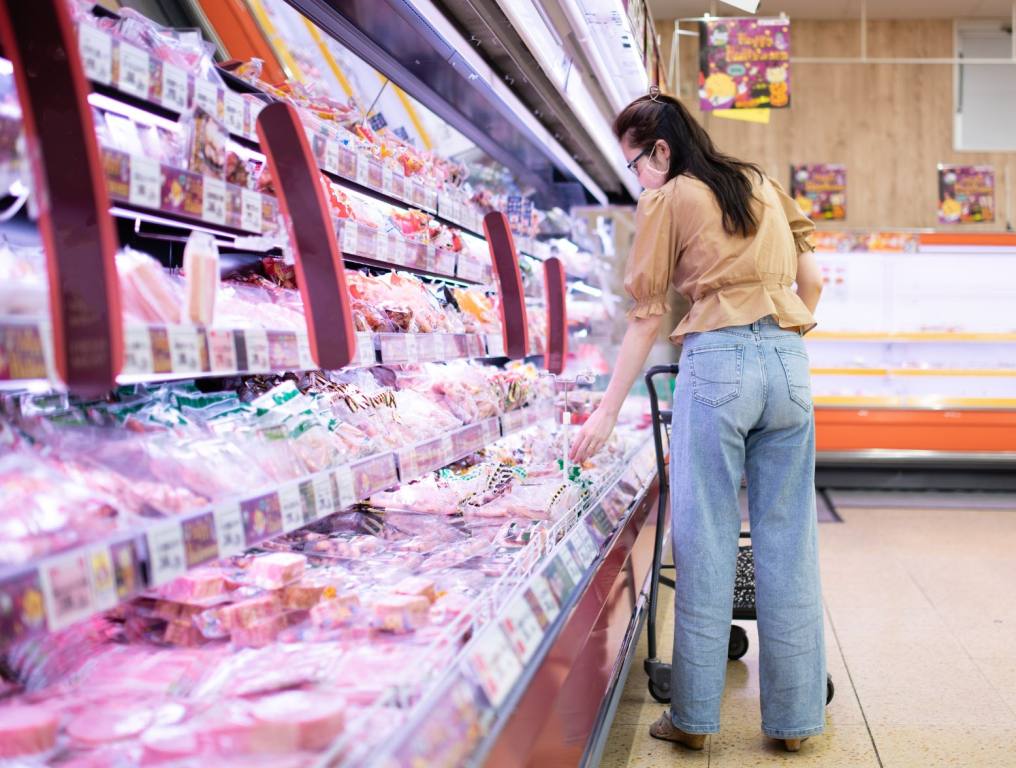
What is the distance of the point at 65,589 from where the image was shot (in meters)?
0.99

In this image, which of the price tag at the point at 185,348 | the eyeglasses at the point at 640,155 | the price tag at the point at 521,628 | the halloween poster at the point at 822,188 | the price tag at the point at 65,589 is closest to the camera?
the price tag at the point at 65,589

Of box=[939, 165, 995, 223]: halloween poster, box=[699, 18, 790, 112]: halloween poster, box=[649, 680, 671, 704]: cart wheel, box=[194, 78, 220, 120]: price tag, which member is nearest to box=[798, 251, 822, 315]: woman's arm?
box=[649, 680, 671, 704]: cart wheel

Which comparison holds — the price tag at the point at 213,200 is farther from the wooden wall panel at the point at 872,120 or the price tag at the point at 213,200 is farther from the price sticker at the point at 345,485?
the wooden wall panel at the point at 872,120

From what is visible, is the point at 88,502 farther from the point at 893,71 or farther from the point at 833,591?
the point at 893,71

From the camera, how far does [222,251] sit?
89.0 inches

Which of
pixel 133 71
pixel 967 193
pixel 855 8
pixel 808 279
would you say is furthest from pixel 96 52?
pixel 967 193

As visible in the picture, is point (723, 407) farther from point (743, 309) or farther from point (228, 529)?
point (228, 529)

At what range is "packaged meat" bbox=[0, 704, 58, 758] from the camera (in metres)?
1.11

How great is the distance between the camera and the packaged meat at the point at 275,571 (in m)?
1.62

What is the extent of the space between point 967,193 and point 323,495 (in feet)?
25.5

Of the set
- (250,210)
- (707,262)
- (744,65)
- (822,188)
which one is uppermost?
(744,65)

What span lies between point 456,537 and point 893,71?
738 cm

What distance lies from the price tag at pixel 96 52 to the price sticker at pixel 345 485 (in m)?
0.75

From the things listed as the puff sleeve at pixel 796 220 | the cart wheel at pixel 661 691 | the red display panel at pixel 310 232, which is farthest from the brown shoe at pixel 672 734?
the red display panel at pixel 310 232
